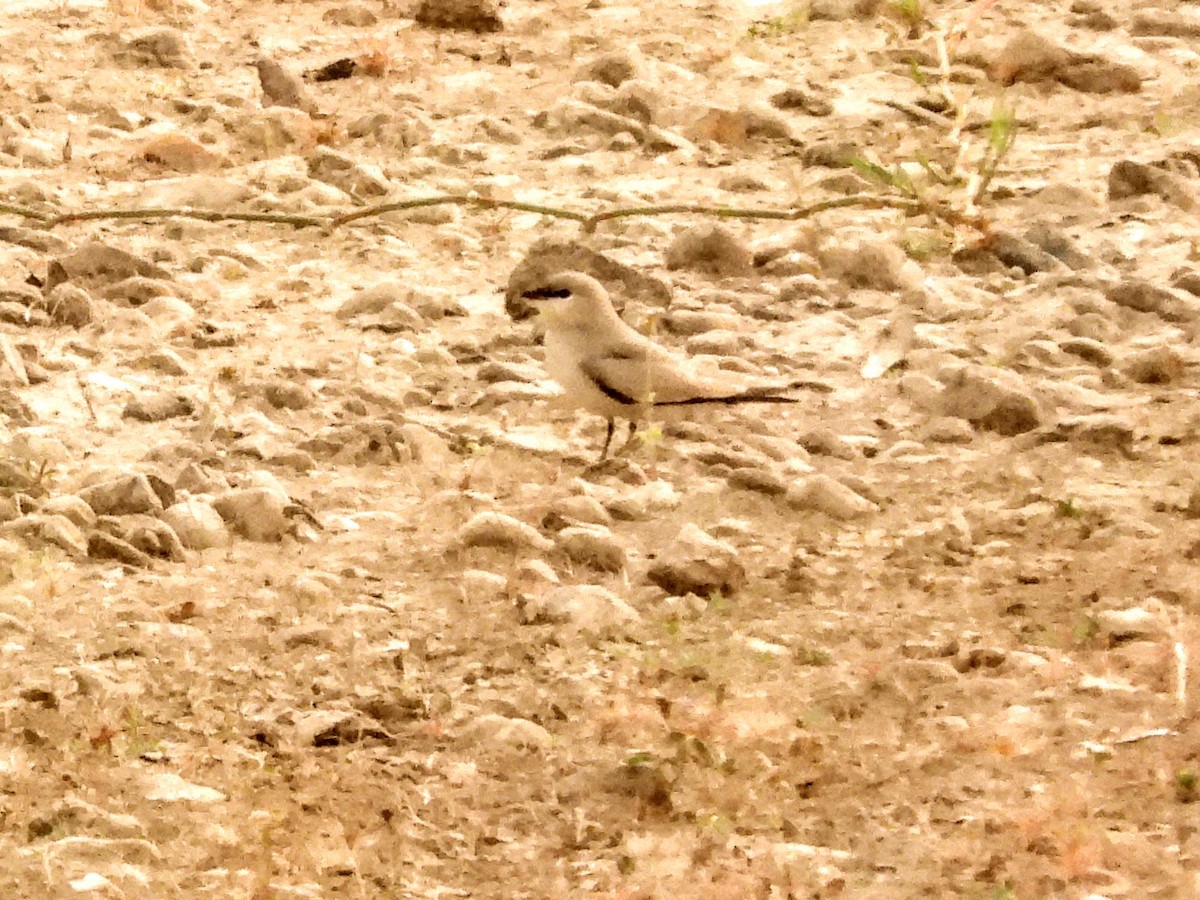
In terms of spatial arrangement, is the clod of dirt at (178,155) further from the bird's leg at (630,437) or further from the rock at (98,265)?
the bird's leg at (630,437)

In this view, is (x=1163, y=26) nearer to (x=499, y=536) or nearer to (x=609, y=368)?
(x=609, y=368)

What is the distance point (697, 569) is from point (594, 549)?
272mm

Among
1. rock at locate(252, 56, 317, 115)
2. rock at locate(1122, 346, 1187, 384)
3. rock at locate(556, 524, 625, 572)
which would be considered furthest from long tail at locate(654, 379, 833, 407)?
rock at locate(252, 56, 317, 115)

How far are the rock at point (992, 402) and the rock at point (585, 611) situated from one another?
4.63ft

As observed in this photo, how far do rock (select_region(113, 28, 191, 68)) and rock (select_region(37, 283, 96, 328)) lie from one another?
104 inches

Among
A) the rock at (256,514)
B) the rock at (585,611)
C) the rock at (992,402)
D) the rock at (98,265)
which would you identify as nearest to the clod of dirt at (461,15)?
the rock at (98,265)

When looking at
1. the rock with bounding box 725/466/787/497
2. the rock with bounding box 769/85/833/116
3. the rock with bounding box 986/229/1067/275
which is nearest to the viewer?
the rock with bounding box 725/466/787/497

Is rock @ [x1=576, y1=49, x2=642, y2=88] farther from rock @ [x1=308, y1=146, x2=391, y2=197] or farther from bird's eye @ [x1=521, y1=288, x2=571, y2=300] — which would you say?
bird's eye @ [x1=521, y1=288, x2=571, y2=300]

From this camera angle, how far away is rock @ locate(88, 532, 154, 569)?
373cm

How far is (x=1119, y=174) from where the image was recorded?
6074 millimetres

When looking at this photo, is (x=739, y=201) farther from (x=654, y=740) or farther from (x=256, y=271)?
(x=654, y=740)

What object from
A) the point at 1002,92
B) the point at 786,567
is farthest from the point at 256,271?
the point at 1002,92

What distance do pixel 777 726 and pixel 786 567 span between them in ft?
2.50

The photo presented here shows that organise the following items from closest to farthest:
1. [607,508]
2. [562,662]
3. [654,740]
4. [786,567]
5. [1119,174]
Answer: [654,740]
[562,662]
[786,567]
[607,508]
[1119,174]
